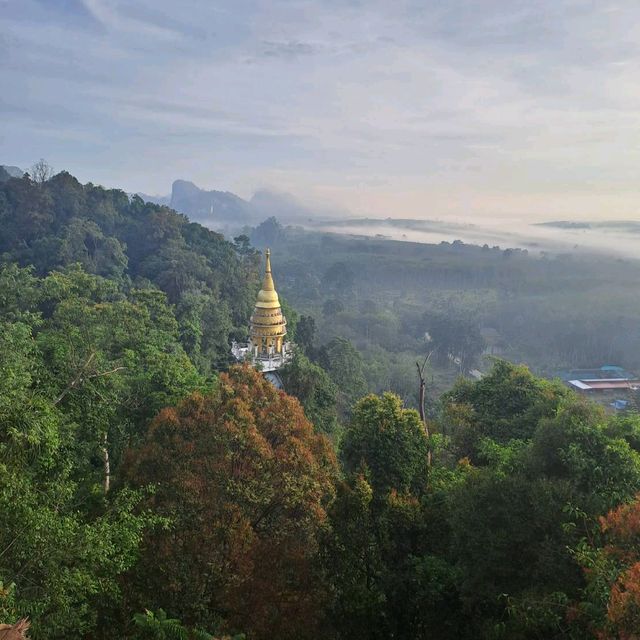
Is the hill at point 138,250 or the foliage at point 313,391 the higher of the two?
the hill at point 138,250

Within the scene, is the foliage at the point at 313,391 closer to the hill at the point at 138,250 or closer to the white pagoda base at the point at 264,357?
the white pagoda base at the point at 264,357

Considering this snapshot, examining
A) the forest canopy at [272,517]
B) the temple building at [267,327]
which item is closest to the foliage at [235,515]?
the forest canopy at [272,517]

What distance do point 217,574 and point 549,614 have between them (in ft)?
19.0

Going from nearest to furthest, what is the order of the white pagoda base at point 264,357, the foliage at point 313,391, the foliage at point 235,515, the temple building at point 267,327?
1. the foliage at point 235,515
2. the foliage at point 313,391
3. the white pagoda base at point 264,357
4. the temple building at point 267,327

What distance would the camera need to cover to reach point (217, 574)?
33.9 ft

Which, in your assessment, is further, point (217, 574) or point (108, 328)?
point (108, 328)

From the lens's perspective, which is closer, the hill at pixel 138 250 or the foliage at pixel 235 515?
the foliage at pixel 235 515

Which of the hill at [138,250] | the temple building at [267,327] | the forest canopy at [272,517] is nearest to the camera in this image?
the forest canopy at [272,517]

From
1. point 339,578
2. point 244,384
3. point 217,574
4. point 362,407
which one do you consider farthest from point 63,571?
point 362,407

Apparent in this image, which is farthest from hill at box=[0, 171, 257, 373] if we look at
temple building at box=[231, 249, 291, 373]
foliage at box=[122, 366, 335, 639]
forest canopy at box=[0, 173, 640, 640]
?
foliage at box=[122, 366, 335, 639]

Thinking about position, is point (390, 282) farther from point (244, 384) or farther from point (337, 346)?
point (244, 384)

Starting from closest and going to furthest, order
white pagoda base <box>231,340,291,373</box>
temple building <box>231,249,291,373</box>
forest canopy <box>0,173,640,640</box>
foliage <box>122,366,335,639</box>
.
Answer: forest canopy <box>0,173,640,640</box> < foliage <box>122,366,335,639</box> < white pagoda base <box>231,340,291,373</box> < temple building <box>231,249,291,373</box>

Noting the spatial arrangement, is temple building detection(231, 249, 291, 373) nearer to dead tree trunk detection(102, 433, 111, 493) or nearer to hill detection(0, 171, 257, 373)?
hill detection(0, 171, 257, 373)

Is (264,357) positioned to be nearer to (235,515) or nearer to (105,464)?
(105,464)
